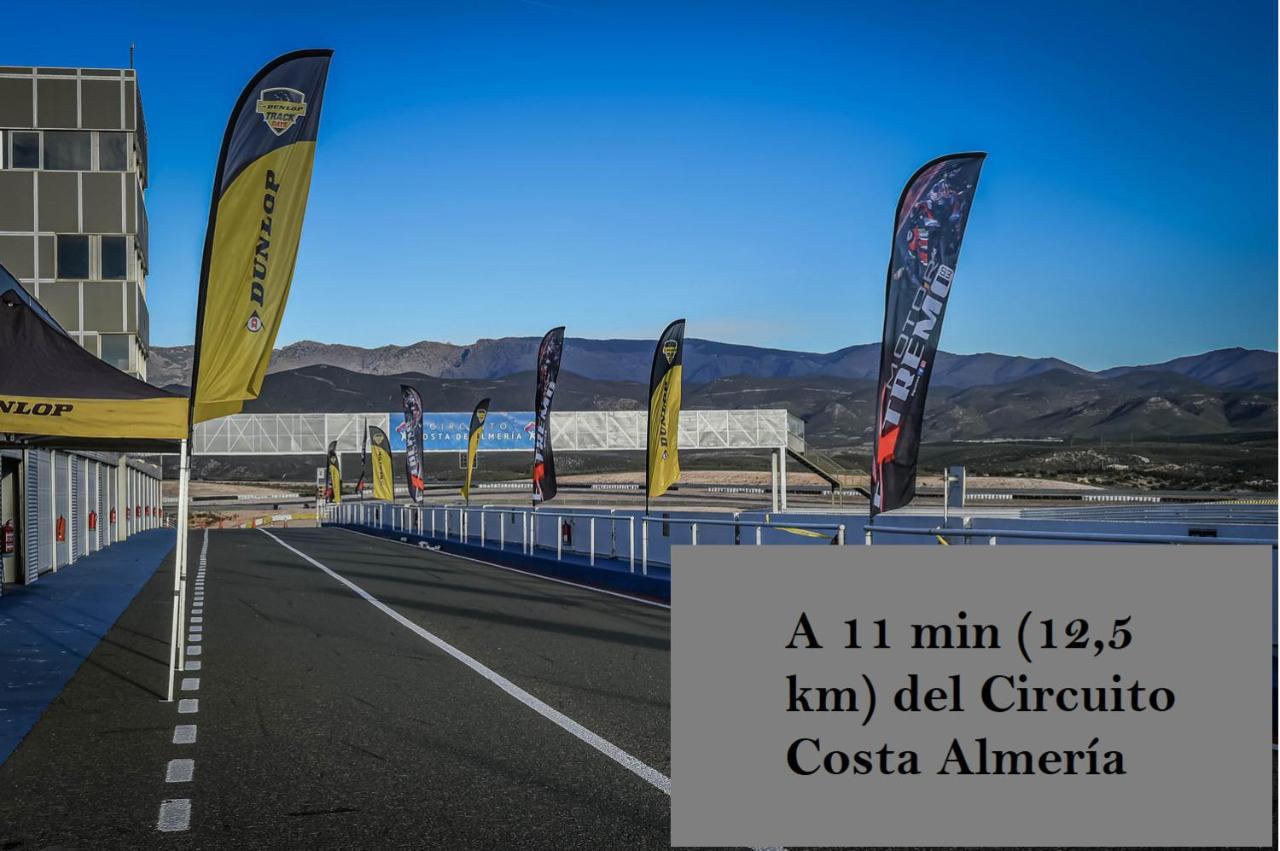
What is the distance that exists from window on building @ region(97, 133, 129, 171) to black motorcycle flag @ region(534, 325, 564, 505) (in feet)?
111

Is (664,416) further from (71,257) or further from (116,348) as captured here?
(71,257)

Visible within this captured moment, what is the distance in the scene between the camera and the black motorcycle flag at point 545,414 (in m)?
32.7

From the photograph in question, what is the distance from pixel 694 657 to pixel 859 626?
1.91 ft

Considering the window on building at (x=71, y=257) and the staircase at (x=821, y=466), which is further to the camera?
the staircase at (x=821, y=466)

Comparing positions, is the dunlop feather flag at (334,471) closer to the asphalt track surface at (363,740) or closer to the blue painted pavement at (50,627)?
the blue painted pavement at (50,627)

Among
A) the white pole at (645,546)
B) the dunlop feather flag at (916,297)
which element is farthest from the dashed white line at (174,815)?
the white pole at (645,546)

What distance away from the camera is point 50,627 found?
1692cm

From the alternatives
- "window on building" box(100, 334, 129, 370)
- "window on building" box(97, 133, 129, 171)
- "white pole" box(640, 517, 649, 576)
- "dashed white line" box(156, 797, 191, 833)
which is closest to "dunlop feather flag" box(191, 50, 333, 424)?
"dashed white line" box(156, 797, 191, 833)

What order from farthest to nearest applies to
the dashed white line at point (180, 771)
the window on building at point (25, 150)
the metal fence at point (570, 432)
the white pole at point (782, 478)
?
the metal fence at point (570, 432)
the white pole at point (782, 478)
the window on building at point (25, 150)
the dashed white line at point (180, 771)

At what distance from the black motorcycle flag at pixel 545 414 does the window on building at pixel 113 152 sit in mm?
33721

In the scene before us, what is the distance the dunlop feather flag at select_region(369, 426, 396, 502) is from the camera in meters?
59.7

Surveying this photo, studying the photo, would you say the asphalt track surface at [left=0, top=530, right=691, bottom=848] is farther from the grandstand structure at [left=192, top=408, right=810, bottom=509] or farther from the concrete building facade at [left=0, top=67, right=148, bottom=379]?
the grandstand structure at [left=192, top=408, right=810, bottom=509]

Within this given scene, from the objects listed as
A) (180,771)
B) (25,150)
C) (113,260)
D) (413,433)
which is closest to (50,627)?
(180,771)

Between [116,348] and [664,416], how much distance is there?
129 ft
